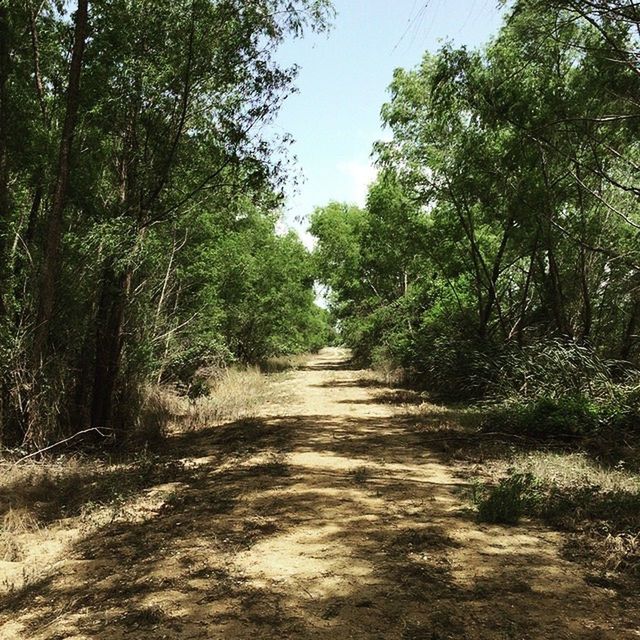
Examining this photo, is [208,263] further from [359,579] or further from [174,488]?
[359,579]

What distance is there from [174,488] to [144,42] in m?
7.05

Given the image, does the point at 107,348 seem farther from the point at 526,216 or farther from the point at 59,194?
the point at 526,216

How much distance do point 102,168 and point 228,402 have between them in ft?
20.9

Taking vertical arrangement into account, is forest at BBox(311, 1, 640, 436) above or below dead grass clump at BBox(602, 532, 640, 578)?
above

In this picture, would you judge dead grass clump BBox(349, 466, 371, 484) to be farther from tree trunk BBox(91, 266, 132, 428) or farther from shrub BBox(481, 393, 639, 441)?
tree trunk BBox(91, 266, 132, 428)

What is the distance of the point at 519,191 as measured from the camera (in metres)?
11.8

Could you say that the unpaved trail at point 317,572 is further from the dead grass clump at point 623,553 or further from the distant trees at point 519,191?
the distant trees at point 519,191

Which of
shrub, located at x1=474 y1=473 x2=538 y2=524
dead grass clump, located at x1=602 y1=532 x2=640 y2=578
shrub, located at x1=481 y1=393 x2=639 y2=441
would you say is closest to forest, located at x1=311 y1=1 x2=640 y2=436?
shrub, located at x1=481 y1=393 x2=639 y2=441

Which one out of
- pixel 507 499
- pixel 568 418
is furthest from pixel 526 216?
pixel 507 499

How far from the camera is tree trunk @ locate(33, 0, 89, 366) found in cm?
801

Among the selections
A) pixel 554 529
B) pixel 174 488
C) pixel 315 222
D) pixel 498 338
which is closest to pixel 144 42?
pixel 174 488

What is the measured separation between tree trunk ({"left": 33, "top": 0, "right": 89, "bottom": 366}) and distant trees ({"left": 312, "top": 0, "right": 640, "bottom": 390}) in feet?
18.8

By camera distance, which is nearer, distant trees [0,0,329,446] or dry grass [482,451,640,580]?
dry grass [482,451,640,580]

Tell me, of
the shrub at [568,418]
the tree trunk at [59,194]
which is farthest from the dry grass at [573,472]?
the tree trunk at [59,194]
